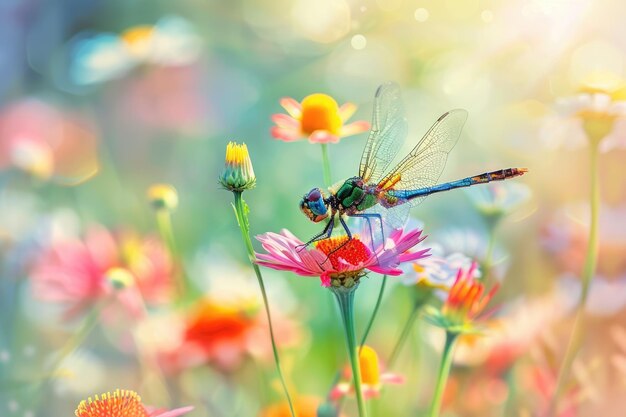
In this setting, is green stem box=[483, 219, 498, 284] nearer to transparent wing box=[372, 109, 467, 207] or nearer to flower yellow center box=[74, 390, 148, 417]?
transparent wing box=[372, 109, 467, 207]

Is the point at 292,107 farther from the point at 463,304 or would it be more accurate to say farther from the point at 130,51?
the point at 130,51

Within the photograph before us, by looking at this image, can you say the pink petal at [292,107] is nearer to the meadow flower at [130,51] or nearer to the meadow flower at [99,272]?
the meadow flower at [99,272]

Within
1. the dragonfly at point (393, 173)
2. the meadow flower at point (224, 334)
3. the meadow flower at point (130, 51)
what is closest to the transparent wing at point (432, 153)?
the dragonfly at point (393, 173)

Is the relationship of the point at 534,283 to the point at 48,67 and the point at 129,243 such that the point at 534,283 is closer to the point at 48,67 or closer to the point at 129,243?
the point at 129,243

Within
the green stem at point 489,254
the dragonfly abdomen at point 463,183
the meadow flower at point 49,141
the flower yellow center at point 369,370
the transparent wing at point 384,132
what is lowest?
the flower yellow center at point 369,370

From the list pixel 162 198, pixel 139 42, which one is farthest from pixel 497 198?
pixel 139 42

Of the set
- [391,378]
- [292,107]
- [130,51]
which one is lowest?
[391,378]
